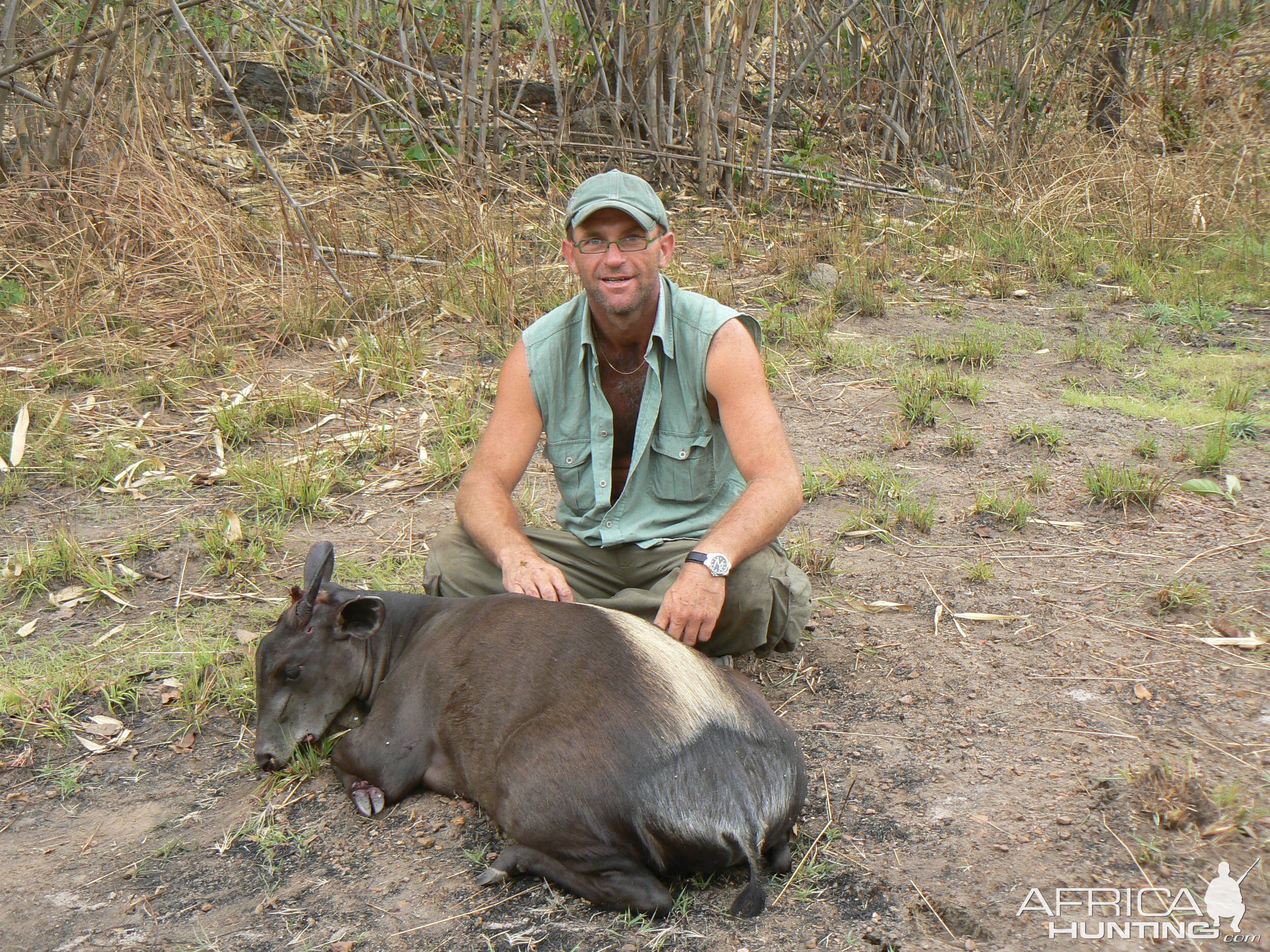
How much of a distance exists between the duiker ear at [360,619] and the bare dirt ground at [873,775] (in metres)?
0.45

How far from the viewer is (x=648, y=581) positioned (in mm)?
4070

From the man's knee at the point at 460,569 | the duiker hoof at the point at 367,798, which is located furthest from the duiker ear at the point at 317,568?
the duiker hoof at the point at 367,798

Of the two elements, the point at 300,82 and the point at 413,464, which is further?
the point at 300,82

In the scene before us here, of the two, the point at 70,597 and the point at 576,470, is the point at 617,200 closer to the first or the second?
the point at 576,470

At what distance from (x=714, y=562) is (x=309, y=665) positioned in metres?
1.32

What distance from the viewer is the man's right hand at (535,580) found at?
3570 mm

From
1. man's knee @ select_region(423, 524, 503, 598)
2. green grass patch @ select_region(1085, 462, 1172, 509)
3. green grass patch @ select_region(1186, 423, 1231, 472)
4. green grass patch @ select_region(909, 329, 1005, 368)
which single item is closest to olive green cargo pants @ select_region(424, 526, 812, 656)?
man's knee @ select_region(423, 524, 503, 598)

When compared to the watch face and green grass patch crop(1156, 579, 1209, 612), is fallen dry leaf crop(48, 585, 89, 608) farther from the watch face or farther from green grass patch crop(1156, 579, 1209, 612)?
green grass patch crop(1156, 579, 1209, 612)

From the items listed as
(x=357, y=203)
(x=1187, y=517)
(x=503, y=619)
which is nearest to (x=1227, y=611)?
(x=1187, y=517)

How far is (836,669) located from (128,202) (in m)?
5.60

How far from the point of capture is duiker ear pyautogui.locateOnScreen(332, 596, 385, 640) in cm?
357

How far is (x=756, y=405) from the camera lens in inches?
148

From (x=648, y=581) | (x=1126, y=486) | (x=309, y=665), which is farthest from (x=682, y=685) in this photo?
(x=1126, y=486)

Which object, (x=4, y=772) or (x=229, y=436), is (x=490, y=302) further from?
(x=4, y=772)
